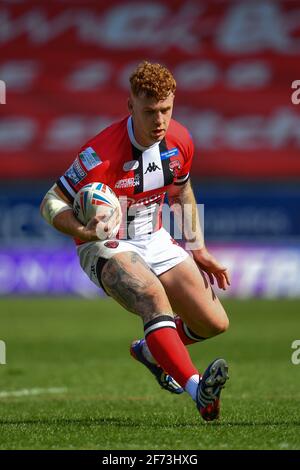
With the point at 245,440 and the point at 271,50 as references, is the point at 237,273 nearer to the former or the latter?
the point at 271,50

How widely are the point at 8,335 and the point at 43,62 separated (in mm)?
11455

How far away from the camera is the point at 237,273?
68.7ft

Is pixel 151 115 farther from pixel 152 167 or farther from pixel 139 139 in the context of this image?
pixel 152 167

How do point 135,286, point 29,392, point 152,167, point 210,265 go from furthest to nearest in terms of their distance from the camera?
point 29,392, point 210,265, point 152,167, point 135,286

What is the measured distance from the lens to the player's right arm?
21.7 ft

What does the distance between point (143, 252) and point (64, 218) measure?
2.62 feet

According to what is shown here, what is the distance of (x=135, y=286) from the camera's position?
664 cm

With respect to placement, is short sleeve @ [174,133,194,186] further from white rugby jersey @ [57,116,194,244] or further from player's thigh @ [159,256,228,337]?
player's thigh @ [159,256,228,337]

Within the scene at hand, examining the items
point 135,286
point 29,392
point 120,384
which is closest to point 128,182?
point 135,286

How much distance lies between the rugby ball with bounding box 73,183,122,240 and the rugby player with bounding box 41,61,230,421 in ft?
0.13

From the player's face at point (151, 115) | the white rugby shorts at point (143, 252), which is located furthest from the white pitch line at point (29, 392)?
the player's face at point (151, 115)

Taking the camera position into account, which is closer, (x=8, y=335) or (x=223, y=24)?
(x=8, y=335)

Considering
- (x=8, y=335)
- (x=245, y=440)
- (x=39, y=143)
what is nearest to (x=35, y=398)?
(x=245, y=440)

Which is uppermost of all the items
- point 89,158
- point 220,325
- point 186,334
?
point 89,158
